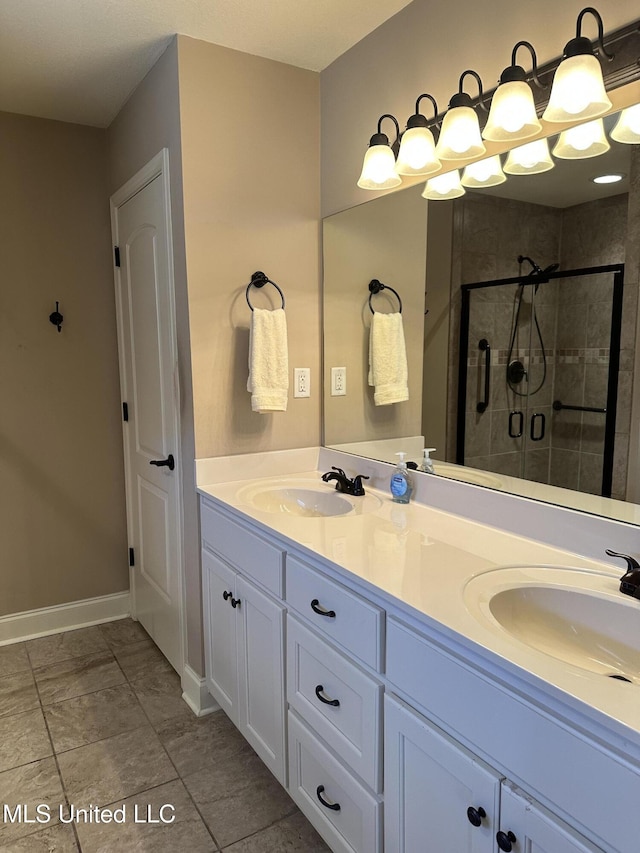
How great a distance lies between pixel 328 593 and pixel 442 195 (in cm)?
120

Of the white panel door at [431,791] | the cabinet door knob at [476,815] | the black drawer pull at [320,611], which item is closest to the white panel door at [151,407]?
the black drawer pull at [320,611]

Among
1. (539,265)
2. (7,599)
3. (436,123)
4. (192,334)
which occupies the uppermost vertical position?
(436,123)

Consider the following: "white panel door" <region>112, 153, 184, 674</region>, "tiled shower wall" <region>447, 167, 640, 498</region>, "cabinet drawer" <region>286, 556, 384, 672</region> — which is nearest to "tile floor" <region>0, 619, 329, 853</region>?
"white panel door" <region>112, 153, 184, 674</region>

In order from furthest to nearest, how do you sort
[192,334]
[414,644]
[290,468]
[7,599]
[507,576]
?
[7,599] → [290,468] → [192,334] → [507,576] → [414,644]

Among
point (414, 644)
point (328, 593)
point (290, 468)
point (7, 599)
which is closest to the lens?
point (414, 644)

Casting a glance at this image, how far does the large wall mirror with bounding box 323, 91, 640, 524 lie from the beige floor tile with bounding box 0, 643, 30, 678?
A: 1890 mm

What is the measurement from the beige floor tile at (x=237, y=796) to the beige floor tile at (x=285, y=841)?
1.0 inches

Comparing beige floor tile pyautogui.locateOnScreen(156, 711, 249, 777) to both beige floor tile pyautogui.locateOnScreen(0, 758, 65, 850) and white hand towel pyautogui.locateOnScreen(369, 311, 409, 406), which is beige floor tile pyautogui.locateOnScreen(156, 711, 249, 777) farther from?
white hand towel pyautogui.locateOnScreen(369, 311, 409, 406)

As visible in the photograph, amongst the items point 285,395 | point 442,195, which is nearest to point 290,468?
point 285,395

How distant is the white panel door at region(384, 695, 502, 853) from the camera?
38.9 inches

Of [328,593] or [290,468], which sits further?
[290,468]

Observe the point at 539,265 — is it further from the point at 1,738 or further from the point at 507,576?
the point at 1,738

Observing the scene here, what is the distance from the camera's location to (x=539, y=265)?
1491mm

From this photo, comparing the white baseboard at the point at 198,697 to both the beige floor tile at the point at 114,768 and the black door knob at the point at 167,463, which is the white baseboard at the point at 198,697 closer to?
the beige floor tile at the point at 114,768
